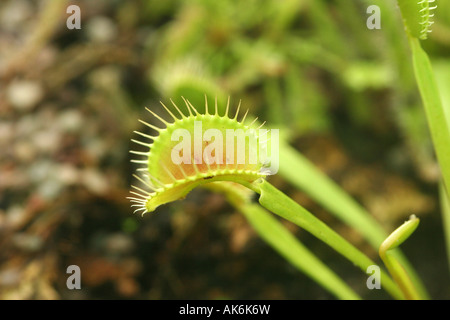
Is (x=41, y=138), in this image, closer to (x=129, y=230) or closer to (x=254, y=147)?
(x=129, y=230)

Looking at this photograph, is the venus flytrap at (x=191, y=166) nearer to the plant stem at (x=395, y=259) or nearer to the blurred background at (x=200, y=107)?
the plant stem at (x=395, y=259)

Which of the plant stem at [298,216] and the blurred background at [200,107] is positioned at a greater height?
the blurred background at [200,107]

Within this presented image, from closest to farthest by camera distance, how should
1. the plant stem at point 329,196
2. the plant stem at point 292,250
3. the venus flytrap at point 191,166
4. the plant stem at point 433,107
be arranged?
the venus flytrap at point 191,166 < the plant stem at point 433,107 < the plant stem at point 292,250 < the plant stem at point 329,196

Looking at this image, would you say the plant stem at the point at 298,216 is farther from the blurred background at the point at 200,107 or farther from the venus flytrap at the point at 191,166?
the blurred background at the point at 200,107

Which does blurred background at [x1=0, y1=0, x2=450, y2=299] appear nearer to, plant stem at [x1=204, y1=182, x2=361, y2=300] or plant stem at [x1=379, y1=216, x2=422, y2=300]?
plant stem at [x1=204, y1=182, x2=361, y2=300]

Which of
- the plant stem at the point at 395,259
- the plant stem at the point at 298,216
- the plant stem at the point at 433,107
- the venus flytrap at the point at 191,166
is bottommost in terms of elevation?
the plant stem at the point at 395,259

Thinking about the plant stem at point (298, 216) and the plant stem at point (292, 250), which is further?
the plant stem at point (292, 250)

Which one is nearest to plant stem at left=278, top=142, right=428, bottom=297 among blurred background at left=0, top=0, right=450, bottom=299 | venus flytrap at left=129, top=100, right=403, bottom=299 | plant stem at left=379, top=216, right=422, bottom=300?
blurred background at left=0, top=0, right=450, bottom=299

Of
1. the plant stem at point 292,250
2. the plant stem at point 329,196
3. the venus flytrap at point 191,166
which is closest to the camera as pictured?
the venus flytrap at point 191,166

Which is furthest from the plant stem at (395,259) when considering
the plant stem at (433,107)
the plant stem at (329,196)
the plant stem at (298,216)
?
the plant stem at (329,196)
